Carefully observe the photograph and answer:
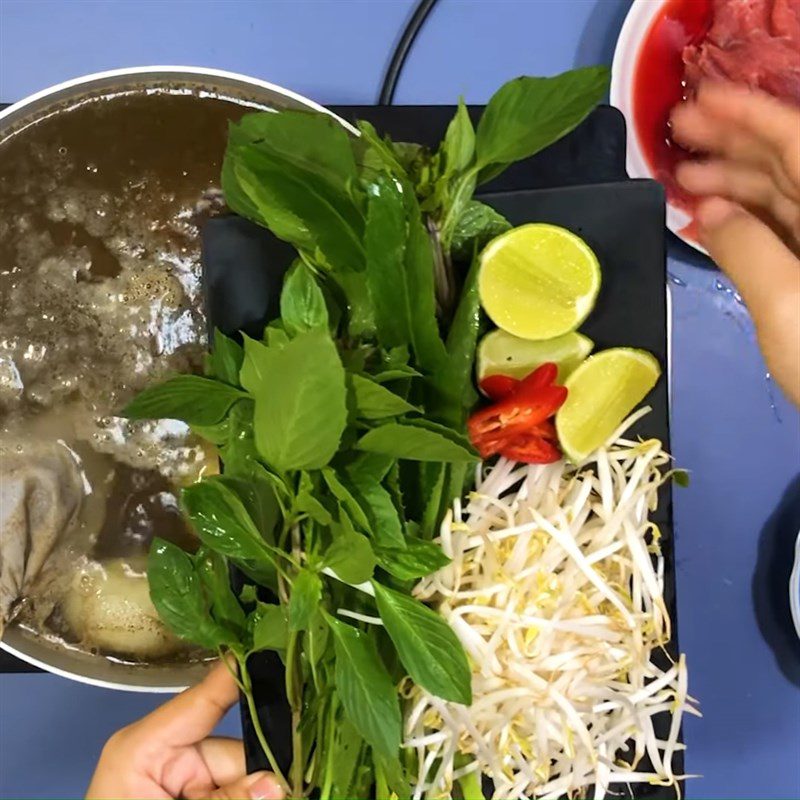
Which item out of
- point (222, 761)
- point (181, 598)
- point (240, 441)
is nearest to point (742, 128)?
point (240, 441)

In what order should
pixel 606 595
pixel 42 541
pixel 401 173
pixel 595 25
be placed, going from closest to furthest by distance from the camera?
1. pixel 401 173
2. pixel 606 595
3. pixel 42 541
4. pixel 595 25

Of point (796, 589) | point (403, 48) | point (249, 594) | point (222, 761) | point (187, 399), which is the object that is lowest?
point (222, 761)

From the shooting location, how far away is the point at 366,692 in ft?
2.04

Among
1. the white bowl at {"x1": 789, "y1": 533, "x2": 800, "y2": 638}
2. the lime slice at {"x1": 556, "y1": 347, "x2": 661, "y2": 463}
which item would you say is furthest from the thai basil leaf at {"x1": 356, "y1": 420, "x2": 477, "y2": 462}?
the white bowl at {"x1": 789, "y1": 533, "x2": 800, "y2": 638}

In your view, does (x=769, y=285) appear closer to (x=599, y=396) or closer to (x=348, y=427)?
(x=599, y=396)

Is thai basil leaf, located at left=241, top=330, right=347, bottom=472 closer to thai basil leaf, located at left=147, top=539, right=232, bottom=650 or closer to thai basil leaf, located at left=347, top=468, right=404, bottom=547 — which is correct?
thai basil leaf, located at left=347, top=468, right=404, bottom=547

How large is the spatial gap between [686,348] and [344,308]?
53 cm

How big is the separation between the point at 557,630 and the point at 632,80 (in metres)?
0.64

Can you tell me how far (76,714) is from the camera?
3.52ft

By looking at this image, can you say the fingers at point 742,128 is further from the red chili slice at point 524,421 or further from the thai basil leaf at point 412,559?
the thai basil leaf at point 412,559

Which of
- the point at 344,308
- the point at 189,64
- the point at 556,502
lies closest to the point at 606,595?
the point at 556,502

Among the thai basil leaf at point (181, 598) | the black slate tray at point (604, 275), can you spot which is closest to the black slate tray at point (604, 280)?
the black slate tray at point (604, 275)

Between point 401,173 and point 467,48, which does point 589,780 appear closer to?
point 401,173

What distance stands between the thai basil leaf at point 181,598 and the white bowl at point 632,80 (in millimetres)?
678
